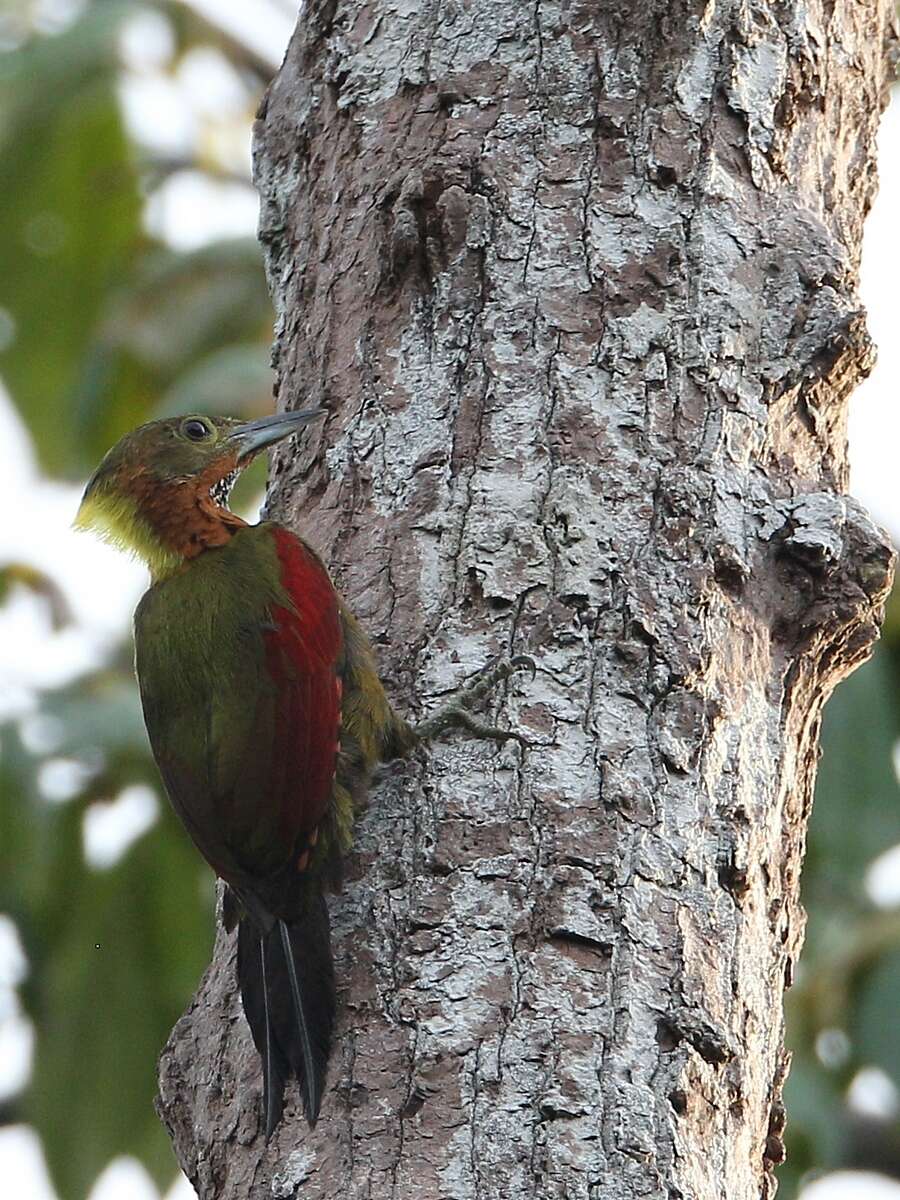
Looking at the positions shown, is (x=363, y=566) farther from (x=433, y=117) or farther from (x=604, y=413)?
(x=433, y=117)

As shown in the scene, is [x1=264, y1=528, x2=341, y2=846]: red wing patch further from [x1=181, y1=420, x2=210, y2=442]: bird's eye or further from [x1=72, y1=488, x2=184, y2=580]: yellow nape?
[x1=181, y1=420, x2=210, y2=442]: bird's eye

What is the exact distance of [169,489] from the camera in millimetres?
3504

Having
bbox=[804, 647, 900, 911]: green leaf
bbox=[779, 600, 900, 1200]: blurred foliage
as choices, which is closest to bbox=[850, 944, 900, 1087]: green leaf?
bbox=[779, 600, 900, 1200]: blurred foliage

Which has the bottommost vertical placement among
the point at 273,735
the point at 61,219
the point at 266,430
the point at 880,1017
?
the point at 880,1017

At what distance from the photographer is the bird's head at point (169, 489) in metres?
3.43

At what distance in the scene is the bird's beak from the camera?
2.97 m

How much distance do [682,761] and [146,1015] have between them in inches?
95.1

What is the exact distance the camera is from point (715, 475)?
104 inches

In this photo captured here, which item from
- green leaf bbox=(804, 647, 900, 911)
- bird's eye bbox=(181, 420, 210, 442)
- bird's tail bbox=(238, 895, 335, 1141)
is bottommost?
bird's tail bbox=(238, 895, 335, 1141)

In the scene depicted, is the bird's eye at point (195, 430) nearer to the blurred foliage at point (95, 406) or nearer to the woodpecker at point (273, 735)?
the woodpecker at point (273, 735)

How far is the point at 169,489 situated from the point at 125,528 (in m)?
0.12

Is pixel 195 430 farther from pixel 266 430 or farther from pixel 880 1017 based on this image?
pixel 880 1017

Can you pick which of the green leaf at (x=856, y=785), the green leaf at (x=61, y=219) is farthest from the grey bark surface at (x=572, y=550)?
the green leaf at (x=61, y=219)

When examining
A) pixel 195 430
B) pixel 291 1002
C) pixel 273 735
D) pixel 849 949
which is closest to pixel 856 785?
pixel 849 949
